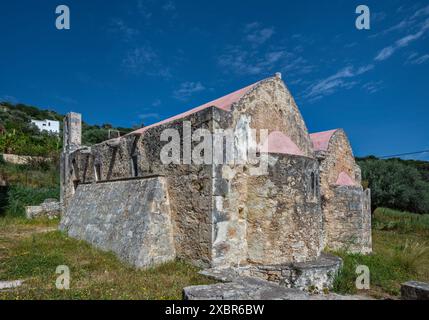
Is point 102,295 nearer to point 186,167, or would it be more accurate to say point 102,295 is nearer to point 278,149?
point 186,167

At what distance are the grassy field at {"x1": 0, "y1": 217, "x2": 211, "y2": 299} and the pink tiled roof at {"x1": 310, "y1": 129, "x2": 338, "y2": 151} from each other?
7.54 metres

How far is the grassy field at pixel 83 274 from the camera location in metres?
4.56

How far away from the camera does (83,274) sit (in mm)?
5680

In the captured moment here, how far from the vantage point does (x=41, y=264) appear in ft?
20.8

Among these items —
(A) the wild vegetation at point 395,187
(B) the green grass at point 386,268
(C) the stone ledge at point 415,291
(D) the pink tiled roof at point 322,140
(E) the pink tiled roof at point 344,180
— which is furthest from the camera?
(A) the wild vegetation at point 395,187

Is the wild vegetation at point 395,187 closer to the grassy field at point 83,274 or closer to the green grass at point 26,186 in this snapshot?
the grassy field at point 83,274

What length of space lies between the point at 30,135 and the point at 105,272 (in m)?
39.1

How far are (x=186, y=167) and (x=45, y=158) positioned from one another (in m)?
25.9

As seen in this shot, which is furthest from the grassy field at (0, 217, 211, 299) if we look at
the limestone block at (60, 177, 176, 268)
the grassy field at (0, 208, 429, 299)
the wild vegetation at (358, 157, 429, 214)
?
the wild vegetation at (358, 157, 429, 214)

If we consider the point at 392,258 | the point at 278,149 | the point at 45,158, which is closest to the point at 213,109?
the point at 278,149

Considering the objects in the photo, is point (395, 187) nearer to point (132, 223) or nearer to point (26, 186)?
point (132, 223)

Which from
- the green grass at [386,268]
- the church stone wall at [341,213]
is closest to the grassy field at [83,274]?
the green grass at [386,268]

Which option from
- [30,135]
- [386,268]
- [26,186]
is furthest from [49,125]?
[386,268]

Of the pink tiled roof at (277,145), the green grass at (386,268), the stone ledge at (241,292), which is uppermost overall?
the pink tiled roof at (277,145)
